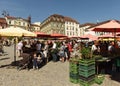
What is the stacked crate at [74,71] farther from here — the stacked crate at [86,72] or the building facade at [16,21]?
the building facade at [16,21]

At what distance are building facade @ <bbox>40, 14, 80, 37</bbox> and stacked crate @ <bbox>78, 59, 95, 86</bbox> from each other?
244 feet

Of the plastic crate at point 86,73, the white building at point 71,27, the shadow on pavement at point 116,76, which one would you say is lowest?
the shadow on pavement at point 116,76

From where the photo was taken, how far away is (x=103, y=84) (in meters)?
6.62

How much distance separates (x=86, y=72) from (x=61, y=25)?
79.5 metres

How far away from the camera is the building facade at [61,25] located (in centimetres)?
8201

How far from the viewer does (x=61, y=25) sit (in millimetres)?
85125

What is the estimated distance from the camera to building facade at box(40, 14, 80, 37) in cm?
8201

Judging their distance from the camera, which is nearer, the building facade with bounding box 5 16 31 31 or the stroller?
the stroller

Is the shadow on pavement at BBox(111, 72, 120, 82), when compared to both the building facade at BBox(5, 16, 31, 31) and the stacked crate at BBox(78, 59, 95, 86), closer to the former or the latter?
the stacked crate at BBox(78, 59, 95, 86)

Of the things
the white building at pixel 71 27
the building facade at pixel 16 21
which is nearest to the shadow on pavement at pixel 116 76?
the building facade at pixel 16 21

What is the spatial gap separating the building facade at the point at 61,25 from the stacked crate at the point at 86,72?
74.5 metres

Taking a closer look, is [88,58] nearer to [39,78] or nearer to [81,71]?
[81,71]

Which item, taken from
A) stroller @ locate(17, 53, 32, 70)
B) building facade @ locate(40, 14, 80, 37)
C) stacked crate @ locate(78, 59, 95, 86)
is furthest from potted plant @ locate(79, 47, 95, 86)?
building facade @ locate(40, 14, 80, 37)

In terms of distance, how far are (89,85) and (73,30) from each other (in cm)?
8611
